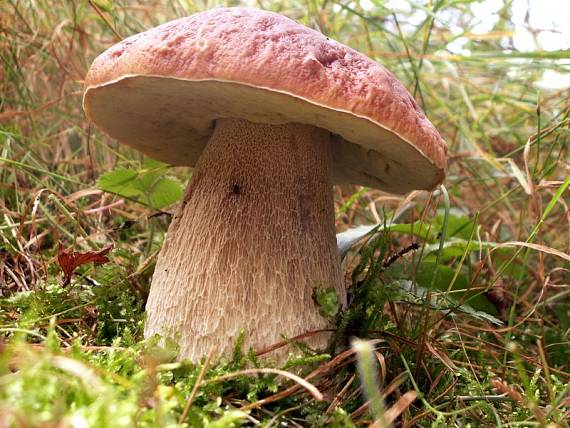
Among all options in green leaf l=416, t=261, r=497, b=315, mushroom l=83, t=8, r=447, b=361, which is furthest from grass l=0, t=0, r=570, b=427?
mushroom l=83, t=8, r=447, b=361

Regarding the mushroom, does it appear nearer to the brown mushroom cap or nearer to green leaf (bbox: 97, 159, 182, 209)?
the brown mushroom cap

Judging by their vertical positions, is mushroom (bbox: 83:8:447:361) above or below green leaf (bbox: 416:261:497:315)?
above

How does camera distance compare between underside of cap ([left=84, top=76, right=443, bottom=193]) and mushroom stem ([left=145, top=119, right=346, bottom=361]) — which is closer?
underside of cap ([left=84, top=76, right=443, bottom=193])

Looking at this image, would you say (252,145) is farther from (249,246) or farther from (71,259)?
(71,259)

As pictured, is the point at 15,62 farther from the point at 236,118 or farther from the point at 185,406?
the point at 185,406

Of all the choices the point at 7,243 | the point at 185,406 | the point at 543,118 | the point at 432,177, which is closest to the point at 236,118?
the point at 432,177

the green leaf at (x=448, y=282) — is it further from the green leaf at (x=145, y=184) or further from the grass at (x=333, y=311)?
the green leaf at (x=145, y=184)

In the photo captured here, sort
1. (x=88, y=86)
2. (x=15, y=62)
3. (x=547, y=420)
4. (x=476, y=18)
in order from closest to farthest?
(x=547, y=420) → (x=88, y=86) → (x=15, y=62) → (x=476, y=18)
